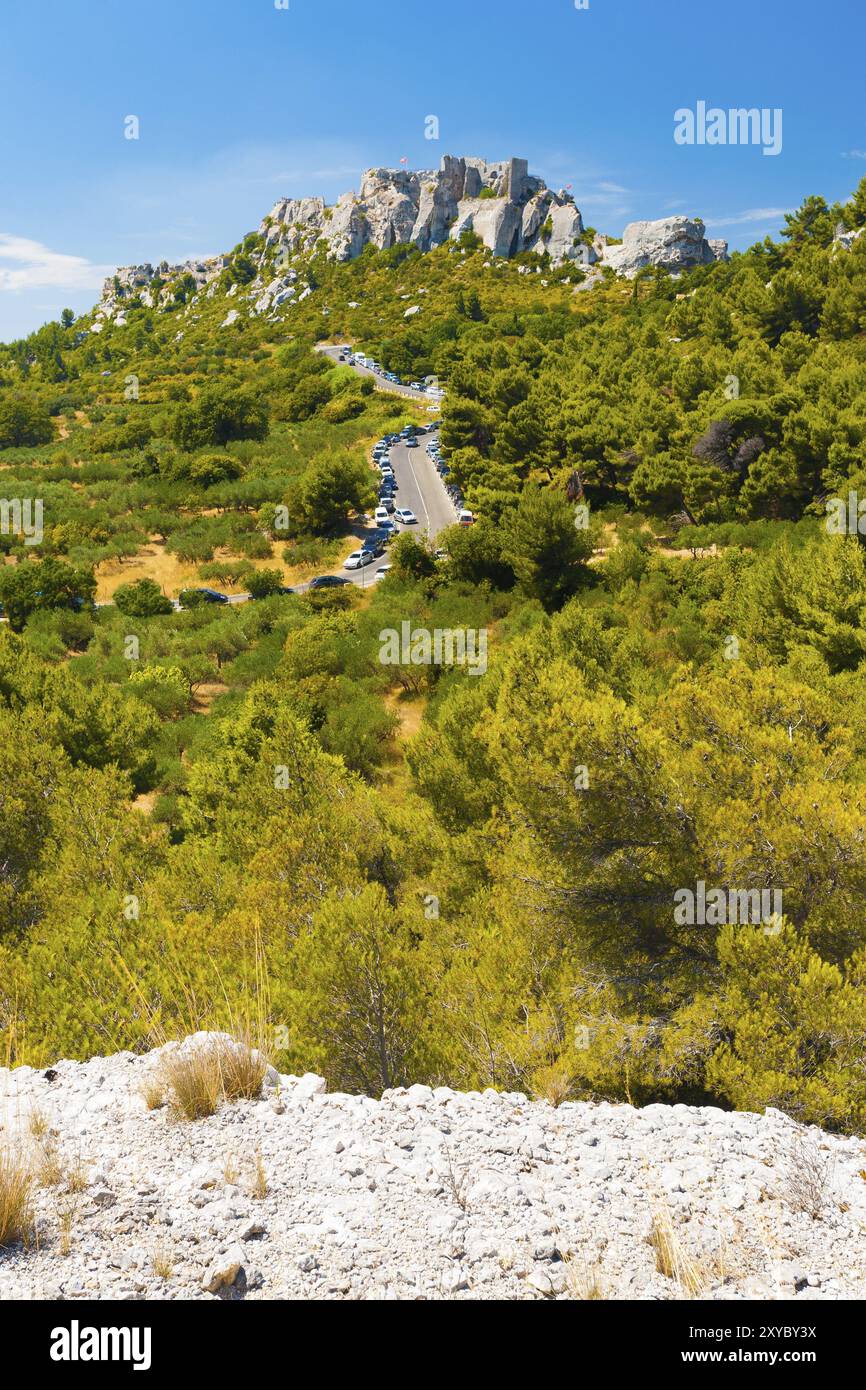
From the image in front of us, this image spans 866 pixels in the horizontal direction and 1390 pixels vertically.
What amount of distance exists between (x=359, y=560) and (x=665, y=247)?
9277 centimetres

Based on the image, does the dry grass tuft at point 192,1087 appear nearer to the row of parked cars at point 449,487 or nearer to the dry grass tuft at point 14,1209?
the dry grass tuft at point 14,1209

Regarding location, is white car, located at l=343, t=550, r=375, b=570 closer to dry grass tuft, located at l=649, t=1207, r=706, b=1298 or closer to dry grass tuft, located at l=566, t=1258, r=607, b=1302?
dry grass tuft, located at l=649, t=1207, r=706, b=1298

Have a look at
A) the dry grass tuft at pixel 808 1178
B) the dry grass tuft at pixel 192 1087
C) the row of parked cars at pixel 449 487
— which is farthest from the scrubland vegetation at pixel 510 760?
the row of parked cars at pixel 449 487

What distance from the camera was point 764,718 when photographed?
1096 cm

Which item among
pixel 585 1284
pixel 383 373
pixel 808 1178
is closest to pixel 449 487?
pixel 383 373

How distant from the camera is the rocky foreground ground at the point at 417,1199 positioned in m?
3.76

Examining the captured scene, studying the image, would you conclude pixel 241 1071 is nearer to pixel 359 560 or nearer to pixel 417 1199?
pixel 417 1199

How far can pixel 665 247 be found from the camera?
108188mm

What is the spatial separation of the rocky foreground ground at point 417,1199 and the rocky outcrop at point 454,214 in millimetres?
139803

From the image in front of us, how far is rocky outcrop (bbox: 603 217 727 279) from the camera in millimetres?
107500

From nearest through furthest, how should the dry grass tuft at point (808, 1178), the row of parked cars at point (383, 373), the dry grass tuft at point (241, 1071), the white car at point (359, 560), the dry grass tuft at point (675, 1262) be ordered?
the dry grass tuft at point (675, 1262)
the dry grass tuft at point (808, 1178)
the dry grass tuft at point (241, 1071)
the white car at point (359, 560)
the row of parked cars at point (383, 373)
